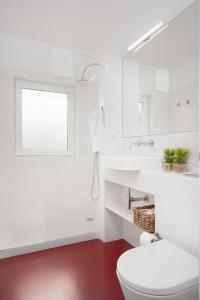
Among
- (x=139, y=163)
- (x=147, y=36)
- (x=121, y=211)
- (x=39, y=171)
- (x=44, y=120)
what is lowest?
(x=121, y=211)

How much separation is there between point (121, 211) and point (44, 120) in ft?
4.31

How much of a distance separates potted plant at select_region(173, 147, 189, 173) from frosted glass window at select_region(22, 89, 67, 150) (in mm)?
1253

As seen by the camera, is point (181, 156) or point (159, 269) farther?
point (181, 156)

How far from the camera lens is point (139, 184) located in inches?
70.2

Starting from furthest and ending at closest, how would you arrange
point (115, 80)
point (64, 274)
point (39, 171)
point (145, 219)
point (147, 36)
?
1. point (115, 80)
2. point (39, 171)
3. point (147, 36)
4. point (64, 274)
5. point (145, 219)

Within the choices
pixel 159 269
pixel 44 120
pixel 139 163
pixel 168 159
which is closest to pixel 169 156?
pixel 168 159

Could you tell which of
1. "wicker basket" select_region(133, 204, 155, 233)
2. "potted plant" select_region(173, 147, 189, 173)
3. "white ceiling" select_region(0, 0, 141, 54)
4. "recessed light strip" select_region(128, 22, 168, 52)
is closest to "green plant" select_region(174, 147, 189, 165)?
"potted plant" select_region(173, 147, 189, 173)

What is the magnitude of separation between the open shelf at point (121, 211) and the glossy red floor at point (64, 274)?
0.43 m

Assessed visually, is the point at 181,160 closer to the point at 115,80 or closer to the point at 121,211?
the point at 121,211

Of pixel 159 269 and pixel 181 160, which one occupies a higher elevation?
pixel 181 160

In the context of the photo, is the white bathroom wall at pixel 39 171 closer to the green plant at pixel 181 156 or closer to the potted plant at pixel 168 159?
the potted plant at pixel 168 159

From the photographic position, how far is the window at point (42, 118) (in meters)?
2.24

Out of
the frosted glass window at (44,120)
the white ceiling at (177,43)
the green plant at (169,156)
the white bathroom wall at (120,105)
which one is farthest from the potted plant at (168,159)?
the frosted glass window at (44,120)

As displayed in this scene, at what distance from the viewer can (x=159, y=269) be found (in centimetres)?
110
